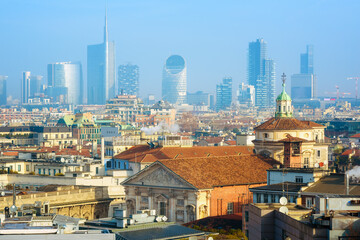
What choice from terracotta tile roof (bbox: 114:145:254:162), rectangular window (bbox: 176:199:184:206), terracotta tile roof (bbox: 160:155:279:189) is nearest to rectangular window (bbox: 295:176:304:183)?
terracotta tile roof (bbox: 160:155:279:189)

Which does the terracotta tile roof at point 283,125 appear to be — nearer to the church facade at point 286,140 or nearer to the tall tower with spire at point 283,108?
the church facade at point 286,140

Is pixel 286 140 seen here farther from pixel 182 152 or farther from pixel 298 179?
pixel 298 179

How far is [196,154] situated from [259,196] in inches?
1043

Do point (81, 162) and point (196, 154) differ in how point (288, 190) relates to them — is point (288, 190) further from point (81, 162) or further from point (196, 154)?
point (81, 162)

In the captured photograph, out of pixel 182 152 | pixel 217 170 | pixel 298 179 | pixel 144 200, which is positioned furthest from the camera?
pixel 182 152

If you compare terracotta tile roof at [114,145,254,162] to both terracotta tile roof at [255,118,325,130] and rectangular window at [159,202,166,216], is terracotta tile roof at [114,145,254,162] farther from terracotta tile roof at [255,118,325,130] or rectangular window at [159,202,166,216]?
rectangular window at [159,202,166,216]

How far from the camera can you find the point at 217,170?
209ft

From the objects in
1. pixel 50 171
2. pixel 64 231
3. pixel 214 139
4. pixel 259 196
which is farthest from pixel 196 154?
pixel 214 139

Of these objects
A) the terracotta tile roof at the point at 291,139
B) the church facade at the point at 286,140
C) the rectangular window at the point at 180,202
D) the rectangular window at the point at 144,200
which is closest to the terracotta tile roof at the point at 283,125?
the church facade at the point at 286,140

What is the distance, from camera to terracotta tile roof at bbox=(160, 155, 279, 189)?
61.4 meters

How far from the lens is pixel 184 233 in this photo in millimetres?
36438

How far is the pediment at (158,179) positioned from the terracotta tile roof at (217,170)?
31 cm

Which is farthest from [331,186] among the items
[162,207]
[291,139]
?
[291,139]

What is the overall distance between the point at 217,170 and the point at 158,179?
3798mm
